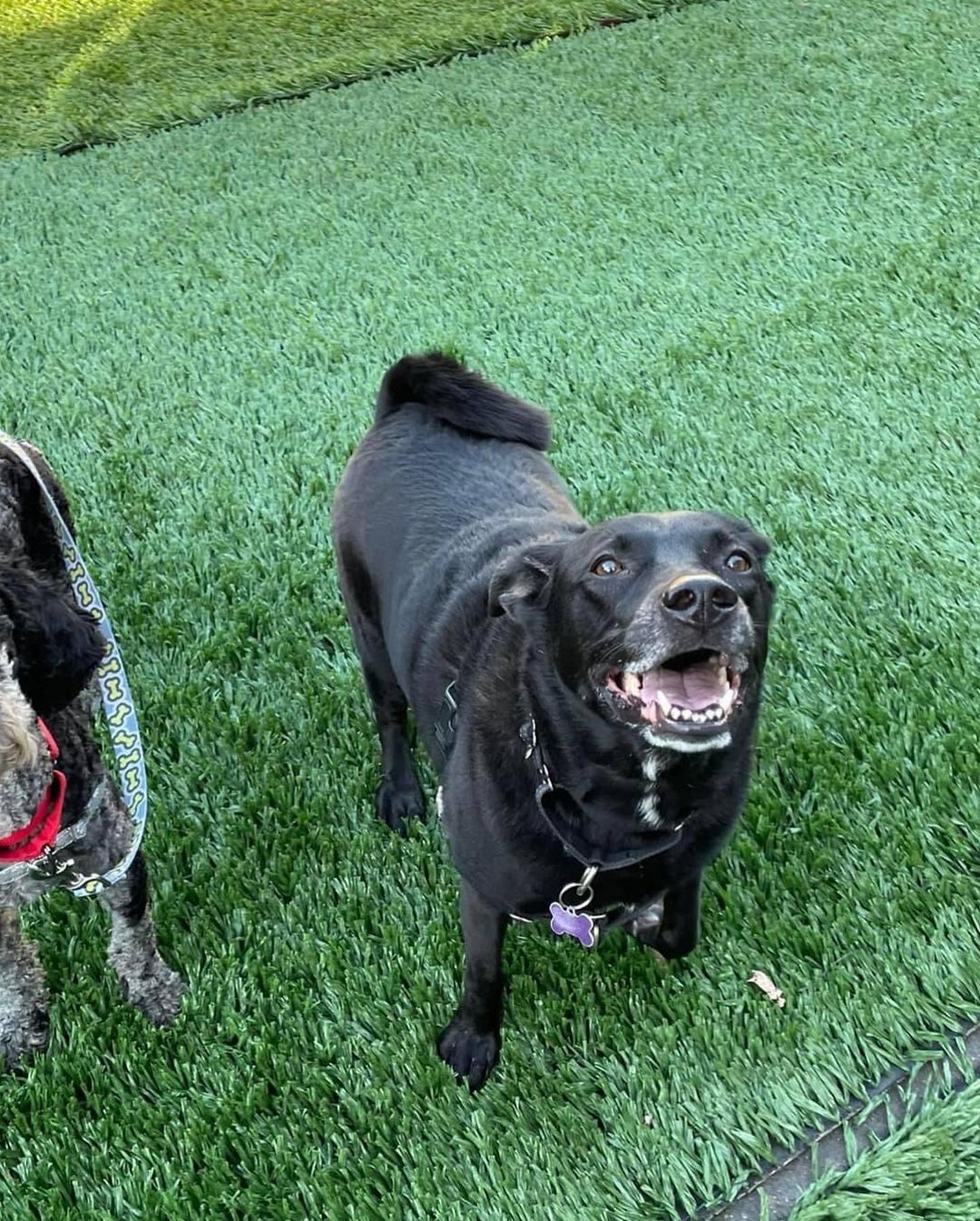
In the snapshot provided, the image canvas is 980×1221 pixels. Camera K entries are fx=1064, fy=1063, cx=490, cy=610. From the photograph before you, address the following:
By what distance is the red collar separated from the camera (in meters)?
2.01

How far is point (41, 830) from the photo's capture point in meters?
2.03

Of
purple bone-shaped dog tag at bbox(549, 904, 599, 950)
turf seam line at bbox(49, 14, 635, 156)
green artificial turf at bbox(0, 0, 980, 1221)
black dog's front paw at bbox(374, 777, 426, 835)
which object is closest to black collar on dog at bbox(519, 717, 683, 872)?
purple bone-shaped dog tag at bbox(549, 904, 599, 950)

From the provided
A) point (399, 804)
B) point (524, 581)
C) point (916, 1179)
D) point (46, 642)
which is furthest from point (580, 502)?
point (916, 1179)

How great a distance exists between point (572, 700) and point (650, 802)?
24cm

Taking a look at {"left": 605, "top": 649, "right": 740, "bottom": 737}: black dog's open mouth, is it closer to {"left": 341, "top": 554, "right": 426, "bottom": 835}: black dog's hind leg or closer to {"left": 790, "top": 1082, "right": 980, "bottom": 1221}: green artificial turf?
{"left": 790, "top": 1082, "right": 980, "bottom": 1221}: green artificial turf

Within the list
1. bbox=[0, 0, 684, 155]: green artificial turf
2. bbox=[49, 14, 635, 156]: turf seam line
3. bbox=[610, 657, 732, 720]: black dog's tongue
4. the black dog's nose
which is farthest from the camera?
bbox=[0, 0, 684, 155]: green artificial turf

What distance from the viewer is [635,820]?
6.45ft

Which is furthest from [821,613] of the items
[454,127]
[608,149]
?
[454,127]

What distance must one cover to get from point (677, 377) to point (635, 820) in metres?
2.63

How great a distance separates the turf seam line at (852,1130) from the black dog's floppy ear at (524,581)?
1.17 m

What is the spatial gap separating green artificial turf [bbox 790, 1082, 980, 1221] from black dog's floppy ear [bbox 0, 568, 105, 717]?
5.52 ft

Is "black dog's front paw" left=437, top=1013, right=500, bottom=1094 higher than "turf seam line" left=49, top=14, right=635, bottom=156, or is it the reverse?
"turf seam line" left=49, top=14, right=635, bottom=156

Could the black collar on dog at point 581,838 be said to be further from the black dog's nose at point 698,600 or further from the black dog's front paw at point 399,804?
the black dog's front paw at point 399,804

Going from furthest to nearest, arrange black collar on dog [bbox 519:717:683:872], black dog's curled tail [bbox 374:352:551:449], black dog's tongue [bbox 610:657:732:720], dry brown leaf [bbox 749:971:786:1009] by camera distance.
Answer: black dog's curled tail [bbox 374:352:551:449] < dry brown leaf [bbox 749:971:786:1009] < black collar on dog [bbox 519:717:683:872] < black dog's tongue [bbox 610:657:732:720]
